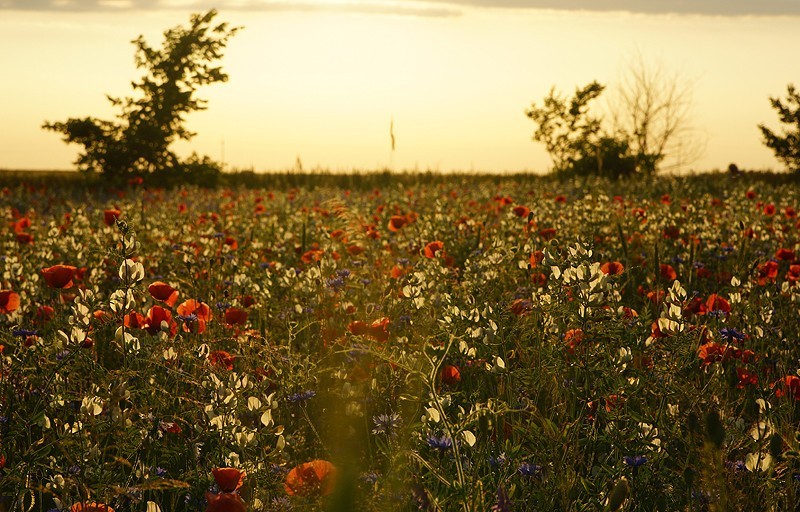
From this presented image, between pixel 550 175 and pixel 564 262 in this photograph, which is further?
pixel 550 175

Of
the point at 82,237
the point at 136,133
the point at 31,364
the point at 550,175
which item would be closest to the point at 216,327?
the point at 31,364

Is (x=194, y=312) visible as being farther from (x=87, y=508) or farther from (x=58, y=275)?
(x=87, y=508)

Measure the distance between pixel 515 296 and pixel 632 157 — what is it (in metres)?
25.4

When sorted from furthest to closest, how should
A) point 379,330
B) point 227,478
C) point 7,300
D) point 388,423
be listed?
1. point 7,300
2. point 379,330
3. point 388,423
4. point 227,478

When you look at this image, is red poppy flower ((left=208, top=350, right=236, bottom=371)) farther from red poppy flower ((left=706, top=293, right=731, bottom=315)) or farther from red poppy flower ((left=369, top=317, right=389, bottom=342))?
red poppy flower ((left=706, top=293, right=731, bottom=315))

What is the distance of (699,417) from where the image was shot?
2.64 m

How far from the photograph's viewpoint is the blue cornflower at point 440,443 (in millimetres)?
2322

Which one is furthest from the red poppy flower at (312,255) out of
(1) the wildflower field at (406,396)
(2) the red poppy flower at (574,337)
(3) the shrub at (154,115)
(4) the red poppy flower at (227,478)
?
(3) the shrub at (154,115)

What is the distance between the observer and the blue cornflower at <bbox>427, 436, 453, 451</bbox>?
232cm

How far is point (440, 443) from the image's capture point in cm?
234

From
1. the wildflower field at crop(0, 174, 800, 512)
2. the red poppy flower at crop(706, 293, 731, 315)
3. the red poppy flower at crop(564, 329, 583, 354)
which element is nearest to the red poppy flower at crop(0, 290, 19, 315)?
the wildflower field at crop(0, 174, 800, 512)

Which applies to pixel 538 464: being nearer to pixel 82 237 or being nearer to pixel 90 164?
pixel 82 237

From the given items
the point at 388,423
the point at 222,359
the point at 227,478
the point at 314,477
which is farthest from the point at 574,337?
the point at 227,478

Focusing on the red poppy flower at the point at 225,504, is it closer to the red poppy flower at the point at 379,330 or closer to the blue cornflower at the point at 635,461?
the blue cornflower at the point at 635,461
